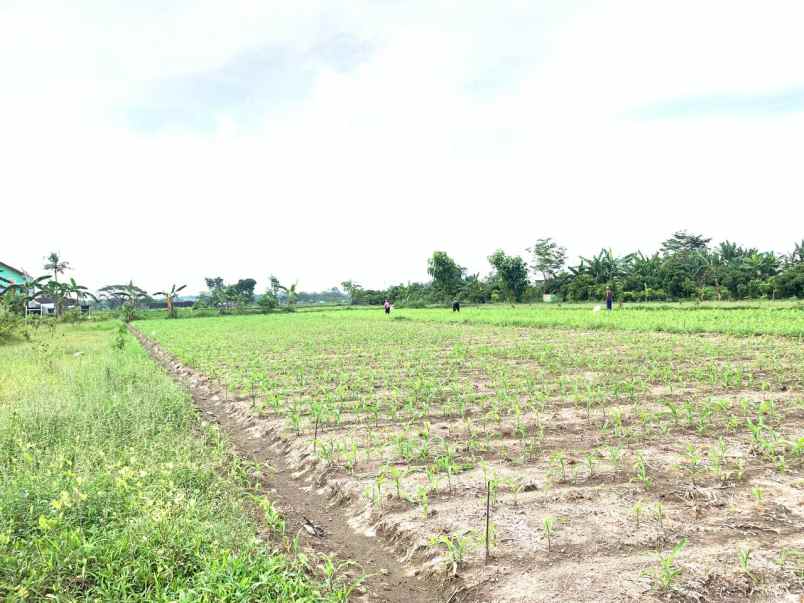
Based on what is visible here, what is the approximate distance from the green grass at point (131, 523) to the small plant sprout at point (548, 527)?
150 centimetres

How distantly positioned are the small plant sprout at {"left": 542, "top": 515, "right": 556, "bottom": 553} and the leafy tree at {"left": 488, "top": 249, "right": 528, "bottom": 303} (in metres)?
45.5

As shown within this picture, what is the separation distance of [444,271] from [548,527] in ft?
172

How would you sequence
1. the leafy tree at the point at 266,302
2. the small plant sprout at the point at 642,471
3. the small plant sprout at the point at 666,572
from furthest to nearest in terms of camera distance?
the leafy tree at the point at 266,302 → the small plant sprout at the point at 642,471 → the small plant sprout at the point at 666,572

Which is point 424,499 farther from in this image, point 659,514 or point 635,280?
point 635,280

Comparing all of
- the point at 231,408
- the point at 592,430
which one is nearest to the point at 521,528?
the point at 592,430

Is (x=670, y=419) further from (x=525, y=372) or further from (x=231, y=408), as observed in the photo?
(x=231, y=408)

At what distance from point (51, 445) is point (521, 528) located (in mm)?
5336

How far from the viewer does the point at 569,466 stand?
537 centimetres

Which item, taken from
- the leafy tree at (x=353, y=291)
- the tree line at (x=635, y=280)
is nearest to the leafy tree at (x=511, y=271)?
the tree line at (x=635, y=280)

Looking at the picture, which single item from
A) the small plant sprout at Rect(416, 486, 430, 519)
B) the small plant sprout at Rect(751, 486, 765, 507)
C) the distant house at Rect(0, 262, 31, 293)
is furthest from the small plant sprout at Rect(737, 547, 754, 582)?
the distant house at Rect(0, 262, 31, 293)

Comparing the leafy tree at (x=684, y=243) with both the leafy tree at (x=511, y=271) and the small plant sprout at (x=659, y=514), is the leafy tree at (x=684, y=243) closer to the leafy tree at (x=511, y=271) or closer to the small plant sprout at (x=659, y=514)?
the leafy tree at (x=511, y=271)

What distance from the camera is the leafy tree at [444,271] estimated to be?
5600 centimetres

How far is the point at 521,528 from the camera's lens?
411 centimetres

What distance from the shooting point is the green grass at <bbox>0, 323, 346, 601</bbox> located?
3314 mm
